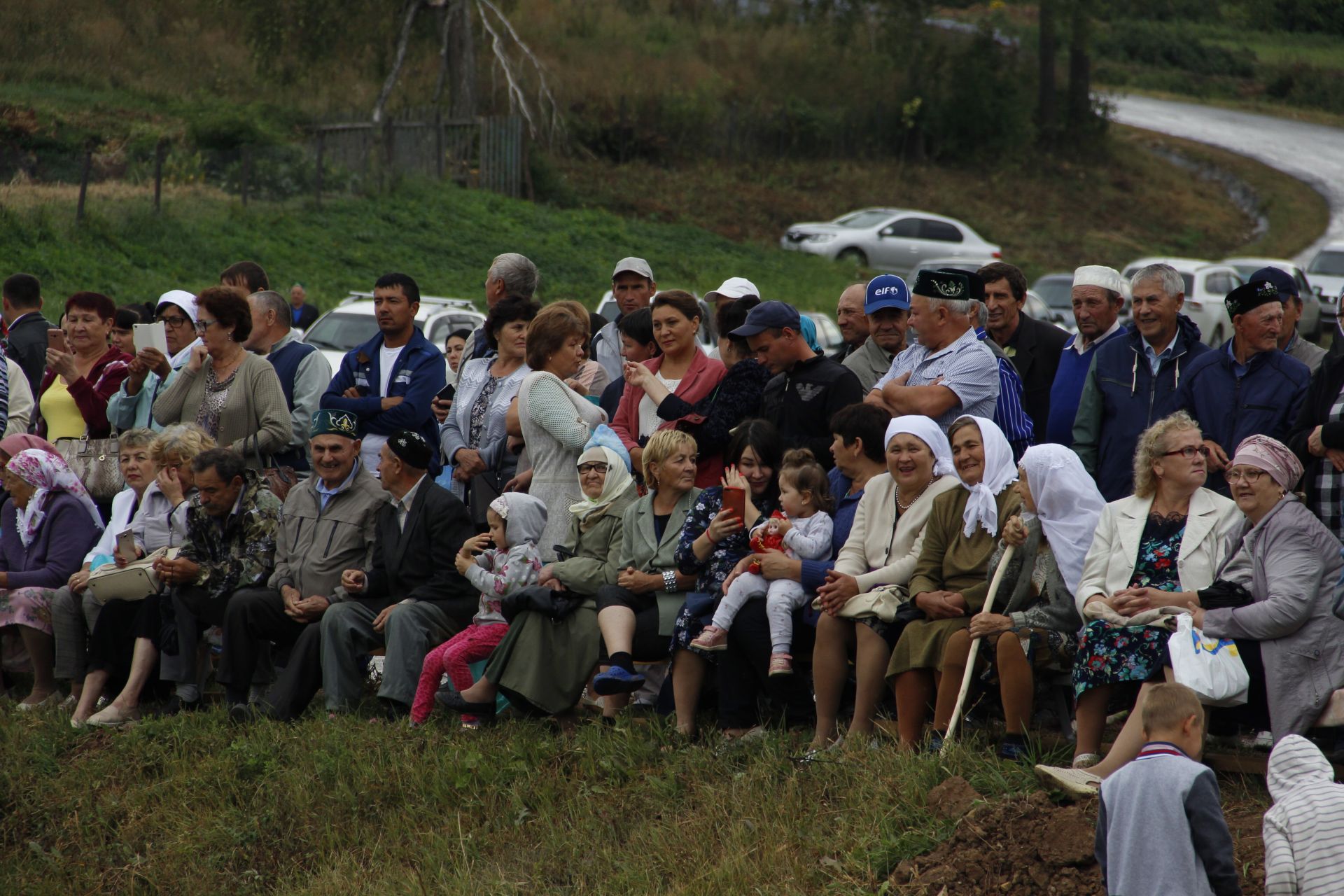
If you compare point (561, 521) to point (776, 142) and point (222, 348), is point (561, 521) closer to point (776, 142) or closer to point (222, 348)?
point (222, 348)

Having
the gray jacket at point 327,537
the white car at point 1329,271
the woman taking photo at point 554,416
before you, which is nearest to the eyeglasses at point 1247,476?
the woman taking photo at point 554,416

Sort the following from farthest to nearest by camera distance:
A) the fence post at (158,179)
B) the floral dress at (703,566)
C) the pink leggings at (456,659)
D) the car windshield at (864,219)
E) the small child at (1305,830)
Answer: the car windshield at (864,219) → the fence post at (158,179) → the pink leggings at (456,659) → the floral dress at (703,566) → the small child at (1305,830)

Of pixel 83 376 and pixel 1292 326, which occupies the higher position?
pixel 1292 326

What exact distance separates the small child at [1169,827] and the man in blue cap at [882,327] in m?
3.30

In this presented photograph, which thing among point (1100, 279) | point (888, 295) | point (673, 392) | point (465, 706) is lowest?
point (465, 706)

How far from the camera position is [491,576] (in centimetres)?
750

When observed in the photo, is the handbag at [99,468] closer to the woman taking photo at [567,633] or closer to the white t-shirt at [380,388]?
the white t-shirt at [380,388]

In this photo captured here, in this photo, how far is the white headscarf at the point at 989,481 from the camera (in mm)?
6395

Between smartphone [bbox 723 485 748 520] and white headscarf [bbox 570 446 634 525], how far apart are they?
788 mm

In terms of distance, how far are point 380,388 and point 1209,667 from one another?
5.31m

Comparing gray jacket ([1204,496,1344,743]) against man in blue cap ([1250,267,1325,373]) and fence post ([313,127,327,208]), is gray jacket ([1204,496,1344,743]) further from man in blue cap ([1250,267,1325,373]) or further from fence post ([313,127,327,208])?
fence post ([313,127,327,208])

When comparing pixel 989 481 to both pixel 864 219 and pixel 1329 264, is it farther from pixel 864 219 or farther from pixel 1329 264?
pixel 864 219

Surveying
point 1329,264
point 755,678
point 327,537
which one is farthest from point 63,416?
point 1329,264

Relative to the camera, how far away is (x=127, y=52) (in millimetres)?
33625
